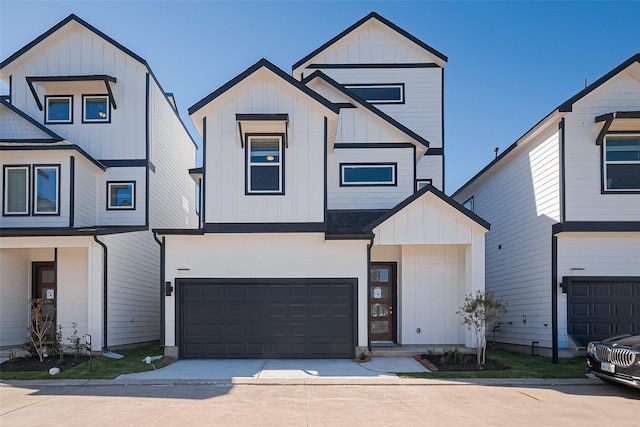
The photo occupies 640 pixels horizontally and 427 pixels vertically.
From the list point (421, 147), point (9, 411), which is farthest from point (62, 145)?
point (421, 147)

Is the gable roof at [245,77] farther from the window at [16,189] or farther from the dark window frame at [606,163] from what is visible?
the dark window frame at [606,163]

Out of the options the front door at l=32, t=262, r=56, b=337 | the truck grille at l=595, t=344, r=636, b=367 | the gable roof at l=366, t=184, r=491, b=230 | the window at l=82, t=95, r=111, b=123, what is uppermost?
the window at l=82, t=95, r=111, b=123

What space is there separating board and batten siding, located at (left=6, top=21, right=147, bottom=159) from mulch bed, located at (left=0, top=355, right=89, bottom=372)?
7104mm

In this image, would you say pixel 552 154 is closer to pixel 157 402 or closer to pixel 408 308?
pixel 408 308

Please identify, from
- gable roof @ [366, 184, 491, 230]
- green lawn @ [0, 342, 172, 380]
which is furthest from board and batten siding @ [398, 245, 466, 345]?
green lawn @ [0, 342, 172, 380]

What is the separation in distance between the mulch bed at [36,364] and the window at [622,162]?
45.9 ft

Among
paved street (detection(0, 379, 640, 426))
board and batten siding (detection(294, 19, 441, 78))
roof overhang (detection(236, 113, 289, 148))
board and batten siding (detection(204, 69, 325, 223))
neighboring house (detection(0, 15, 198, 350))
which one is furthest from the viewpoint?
board and batten siding (detection(294, 19, 441, 78))

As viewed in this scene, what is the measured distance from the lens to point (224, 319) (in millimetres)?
13523

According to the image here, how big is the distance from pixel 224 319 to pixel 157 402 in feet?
15.0

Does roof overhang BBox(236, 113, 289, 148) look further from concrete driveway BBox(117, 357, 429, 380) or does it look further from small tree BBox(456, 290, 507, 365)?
small tree BBox(456, 290, 507, 365)

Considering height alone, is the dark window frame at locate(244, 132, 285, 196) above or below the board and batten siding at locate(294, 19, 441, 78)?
below

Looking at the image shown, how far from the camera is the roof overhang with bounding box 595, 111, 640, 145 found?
13.0m

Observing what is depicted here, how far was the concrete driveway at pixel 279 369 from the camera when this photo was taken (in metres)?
11.2

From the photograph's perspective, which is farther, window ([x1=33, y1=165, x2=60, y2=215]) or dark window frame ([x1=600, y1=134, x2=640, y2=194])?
window ([x1=33, y1=165, x2=60, y2=215])
